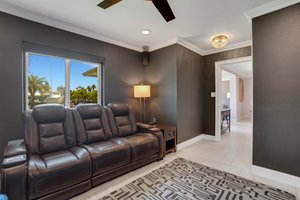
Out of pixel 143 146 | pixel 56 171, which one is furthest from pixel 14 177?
pixel 143 146

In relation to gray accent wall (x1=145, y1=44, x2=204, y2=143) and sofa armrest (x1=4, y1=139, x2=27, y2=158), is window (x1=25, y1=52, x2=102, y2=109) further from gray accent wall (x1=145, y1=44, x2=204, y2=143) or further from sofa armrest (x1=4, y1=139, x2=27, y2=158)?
gray accent wall (x1=145, y1=44, x2=204, y2=143)

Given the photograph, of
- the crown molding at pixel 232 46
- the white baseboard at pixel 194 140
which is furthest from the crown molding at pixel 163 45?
the white baseboard at pixel 194 140

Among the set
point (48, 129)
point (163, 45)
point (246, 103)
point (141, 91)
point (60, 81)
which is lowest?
point (48, 129)

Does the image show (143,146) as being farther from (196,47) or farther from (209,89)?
(196,47)

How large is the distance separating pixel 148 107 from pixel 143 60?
1.30m

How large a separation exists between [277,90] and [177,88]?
5.92 feet

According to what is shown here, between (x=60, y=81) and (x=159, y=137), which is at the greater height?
(x=60, y=81)

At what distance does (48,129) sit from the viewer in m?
2.20

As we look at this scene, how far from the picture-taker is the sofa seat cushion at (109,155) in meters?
2.01

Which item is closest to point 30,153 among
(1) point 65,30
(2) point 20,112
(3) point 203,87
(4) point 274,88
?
(2) point 20,112

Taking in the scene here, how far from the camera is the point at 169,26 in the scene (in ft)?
9.49

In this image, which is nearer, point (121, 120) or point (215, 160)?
point (215, 160)

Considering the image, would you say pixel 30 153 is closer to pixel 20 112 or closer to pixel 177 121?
pixel 20 112

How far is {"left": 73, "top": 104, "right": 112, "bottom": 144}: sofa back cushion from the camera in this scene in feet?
8.15
